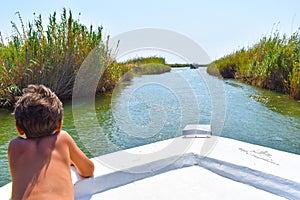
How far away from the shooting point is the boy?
958 mm

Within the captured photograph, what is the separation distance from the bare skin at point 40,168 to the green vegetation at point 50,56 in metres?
3.98

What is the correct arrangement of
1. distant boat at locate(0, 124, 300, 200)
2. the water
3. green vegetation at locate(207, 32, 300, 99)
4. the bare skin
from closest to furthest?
1. the bare skin
2. distant boat at locate(0, 124, 300, 200)
3. the water
4. green vegetation at locate(207, 32, 300, 99)

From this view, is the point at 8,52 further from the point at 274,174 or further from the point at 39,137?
the point at 274,174

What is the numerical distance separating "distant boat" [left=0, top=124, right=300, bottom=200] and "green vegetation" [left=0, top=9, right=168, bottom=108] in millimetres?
3414

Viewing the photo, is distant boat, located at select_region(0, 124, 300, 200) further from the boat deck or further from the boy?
the boy

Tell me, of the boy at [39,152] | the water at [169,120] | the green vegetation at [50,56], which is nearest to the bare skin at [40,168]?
the boy at [39,152]

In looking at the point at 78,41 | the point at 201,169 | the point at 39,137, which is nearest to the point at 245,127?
the point at 201,169

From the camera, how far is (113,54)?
271 inches

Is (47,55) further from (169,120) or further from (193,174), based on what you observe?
(193,174)

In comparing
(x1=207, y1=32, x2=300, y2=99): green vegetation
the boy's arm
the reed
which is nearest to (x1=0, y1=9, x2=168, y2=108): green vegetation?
the reed

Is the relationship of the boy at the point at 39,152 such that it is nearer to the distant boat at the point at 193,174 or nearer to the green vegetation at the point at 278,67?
the distant boat at the point at 193,174

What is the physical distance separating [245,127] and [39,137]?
10.1 ft

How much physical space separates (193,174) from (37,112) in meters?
0.89

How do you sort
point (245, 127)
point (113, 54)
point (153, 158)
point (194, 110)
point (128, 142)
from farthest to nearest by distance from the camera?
point (113, 54)
point (194, 110)
point (245, 127)
point (128, 142)
point (153, 158)
